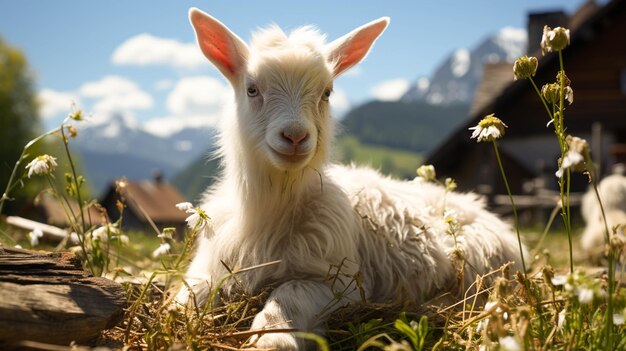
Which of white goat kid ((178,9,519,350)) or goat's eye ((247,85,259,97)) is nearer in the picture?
white goat kid ((178,9,519,350))

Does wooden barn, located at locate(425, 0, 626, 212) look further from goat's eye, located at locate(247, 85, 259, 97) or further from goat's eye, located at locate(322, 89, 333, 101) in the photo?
goat's eye, located at locate(247, 85, 259, 97)

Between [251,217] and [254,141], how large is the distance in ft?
1.34

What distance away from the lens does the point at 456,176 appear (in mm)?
29078

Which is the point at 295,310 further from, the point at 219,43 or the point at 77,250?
the point at 219,43

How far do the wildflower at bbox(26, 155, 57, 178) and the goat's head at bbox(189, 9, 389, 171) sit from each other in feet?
3.01

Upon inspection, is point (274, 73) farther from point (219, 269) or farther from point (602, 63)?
point (602, 63)

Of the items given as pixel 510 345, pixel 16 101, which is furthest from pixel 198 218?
pixel 16 101

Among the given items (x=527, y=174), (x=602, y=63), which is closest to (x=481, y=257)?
(x=602, y=63)

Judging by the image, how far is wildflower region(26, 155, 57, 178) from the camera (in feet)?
8.80

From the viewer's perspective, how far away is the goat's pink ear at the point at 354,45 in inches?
134

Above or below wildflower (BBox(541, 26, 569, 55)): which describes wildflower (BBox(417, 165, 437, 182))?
below

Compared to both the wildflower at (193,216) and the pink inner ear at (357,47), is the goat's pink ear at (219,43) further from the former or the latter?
the wildflower at (193,216)

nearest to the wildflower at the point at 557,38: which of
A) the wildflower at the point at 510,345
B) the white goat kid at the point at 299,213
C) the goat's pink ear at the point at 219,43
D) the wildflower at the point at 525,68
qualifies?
the wildflower at the point at 525,68

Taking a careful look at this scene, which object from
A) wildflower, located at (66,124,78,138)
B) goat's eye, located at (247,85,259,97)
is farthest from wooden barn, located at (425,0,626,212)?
wildflower, located at (66,124,78,138)
